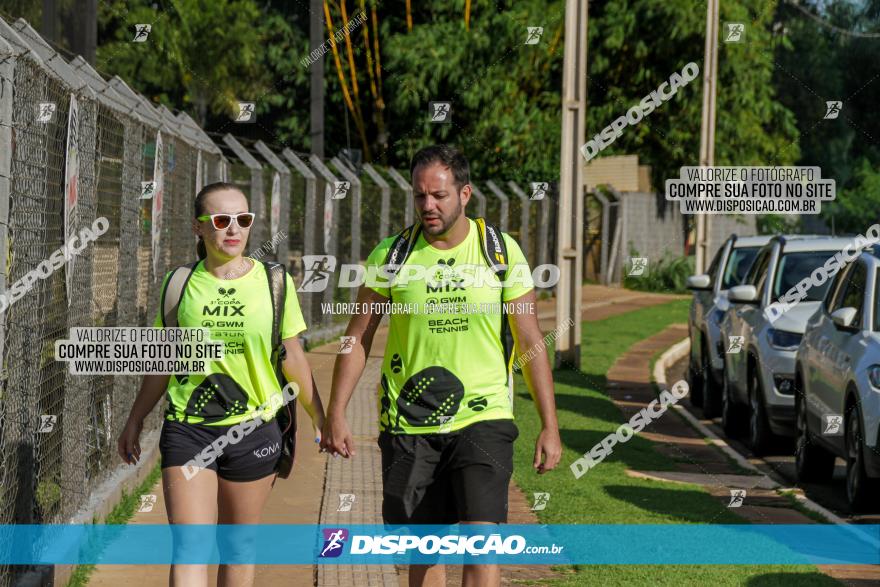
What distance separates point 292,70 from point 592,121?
8306 millimetres

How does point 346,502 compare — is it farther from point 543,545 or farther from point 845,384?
point 845,384

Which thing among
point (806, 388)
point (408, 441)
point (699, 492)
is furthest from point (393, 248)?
point (806, 388)

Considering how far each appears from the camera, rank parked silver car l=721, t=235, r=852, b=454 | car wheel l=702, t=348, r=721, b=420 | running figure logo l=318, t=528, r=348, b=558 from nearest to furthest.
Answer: running figure logo l=318, t=528, r=348, b=558, parked silver car l=721, t=235, r=852, b=454, car wheel l=702, t=348, r=721, b=420

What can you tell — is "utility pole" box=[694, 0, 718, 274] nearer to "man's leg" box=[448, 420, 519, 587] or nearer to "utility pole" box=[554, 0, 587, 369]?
"utility pole" box=[554, 0, 587, 369]

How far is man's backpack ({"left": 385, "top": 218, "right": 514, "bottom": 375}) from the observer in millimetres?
6035

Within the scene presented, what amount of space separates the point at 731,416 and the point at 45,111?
9544 mm

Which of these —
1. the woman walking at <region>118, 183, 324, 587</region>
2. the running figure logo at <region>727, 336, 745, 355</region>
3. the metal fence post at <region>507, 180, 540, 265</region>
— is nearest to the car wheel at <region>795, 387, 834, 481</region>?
the running figure logo at <region>727, 336, 745, 355</region>

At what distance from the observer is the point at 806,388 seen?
11938mm

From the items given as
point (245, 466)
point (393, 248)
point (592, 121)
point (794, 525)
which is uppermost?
point (592, 121)

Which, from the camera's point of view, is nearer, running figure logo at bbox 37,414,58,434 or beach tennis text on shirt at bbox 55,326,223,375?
beach tennis text on shirt at bbox 55,326,223,375

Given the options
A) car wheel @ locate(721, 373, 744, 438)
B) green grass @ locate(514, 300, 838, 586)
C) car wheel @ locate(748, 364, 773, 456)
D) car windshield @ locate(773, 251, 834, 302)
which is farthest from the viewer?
car wheel @ locate(721, 373, 744, 438)

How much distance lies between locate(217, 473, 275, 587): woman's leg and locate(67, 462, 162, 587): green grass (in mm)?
1622

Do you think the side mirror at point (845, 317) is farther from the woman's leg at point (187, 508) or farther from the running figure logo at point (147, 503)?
the woman's leg at point (187, 508)

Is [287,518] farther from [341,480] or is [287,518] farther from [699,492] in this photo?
[699,492]
